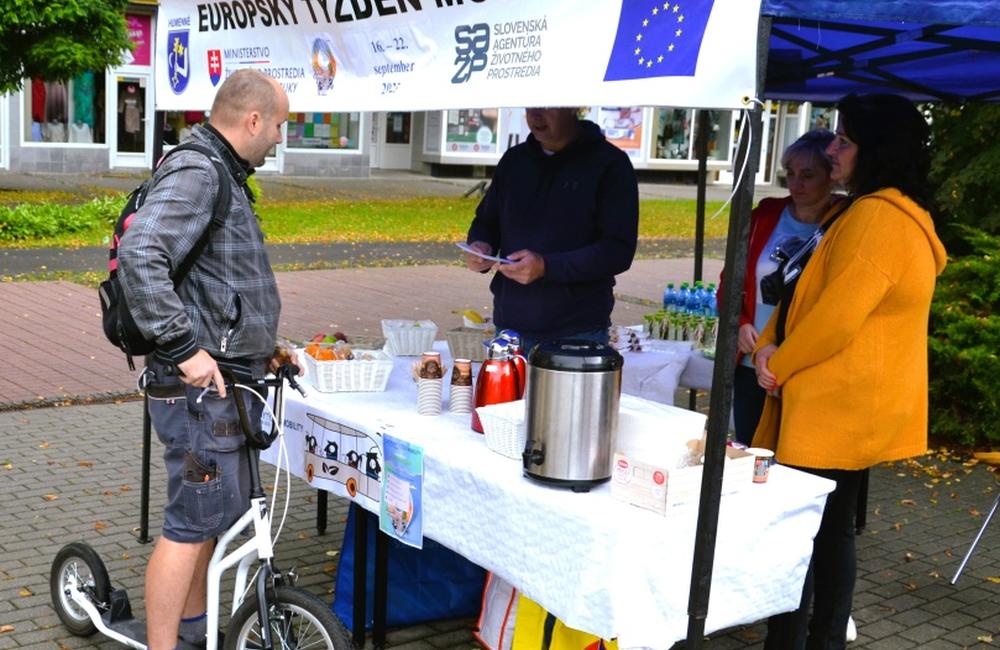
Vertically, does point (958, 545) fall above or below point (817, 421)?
below

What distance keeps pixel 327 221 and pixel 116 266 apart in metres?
14.6

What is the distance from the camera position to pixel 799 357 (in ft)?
11.3

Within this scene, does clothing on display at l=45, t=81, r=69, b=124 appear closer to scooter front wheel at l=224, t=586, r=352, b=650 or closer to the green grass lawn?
the green grass lawn

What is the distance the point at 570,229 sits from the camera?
420 centimetres

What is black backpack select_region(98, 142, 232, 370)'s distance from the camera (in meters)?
3.10

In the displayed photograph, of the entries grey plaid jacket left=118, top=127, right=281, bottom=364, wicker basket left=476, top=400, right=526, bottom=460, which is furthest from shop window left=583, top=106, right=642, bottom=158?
grey plaid jacket left=118, top=127, right=281, bottom=364

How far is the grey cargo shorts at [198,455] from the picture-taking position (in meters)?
3.21

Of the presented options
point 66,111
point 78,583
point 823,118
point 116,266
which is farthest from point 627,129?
point 116,266

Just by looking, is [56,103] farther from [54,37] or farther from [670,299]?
[670,299]

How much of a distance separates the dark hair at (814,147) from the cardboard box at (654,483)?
1584mm

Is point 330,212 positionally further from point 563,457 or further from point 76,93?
point 563,457

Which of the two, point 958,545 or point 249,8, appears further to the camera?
point 958,545

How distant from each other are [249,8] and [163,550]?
2281 mm

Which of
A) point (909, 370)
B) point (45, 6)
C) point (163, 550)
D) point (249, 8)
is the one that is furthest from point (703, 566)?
point (45, 6)
